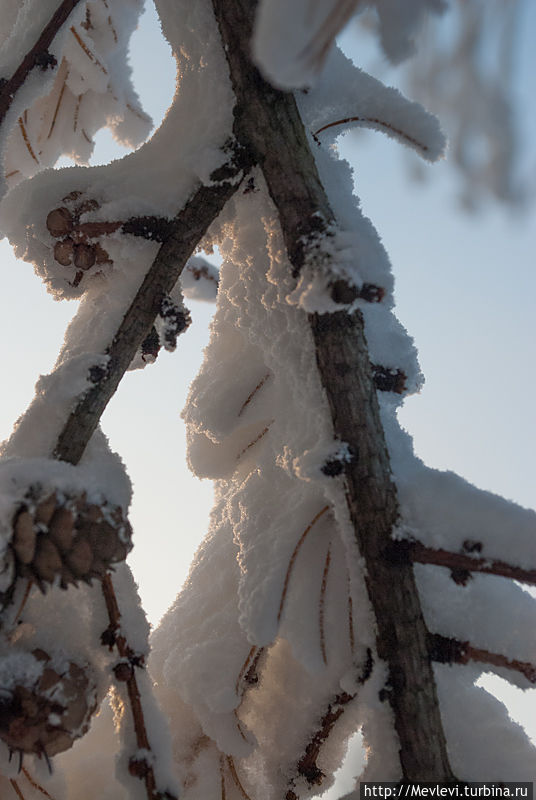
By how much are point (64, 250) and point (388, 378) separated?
1.39 feet

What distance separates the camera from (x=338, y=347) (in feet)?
2.11

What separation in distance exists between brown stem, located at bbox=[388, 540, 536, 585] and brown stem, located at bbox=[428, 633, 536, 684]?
0.09 metres

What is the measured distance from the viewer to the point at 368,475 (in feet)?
2.10

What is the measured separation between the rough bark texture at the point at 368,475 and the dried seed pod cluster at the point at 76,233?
0.22 m

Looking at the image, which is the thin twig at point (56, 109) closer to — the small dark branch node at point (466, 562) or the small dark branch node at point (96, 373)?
the small dark branch node at point (96, 373)

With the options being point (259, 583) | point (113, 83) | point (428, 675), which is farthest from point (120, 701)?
point (113, 83)

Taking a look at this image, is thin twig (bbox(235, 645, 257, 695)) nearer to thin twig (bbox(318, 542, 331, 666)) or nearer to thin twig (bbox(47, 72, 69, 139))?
thin twig (bbox(318, 542, 331, 666))

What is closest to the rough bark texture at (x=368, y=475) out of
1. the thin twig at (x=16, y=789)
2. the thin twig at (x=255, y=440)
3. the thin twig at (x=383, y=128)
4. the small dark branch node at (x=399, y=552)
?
the small dark branch node at (x=399, y=552)

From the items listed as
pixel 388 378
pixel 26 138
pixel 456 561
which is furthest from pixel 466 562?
pixel 26 138

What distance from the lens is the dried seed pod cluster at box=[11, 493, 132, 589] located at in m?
0.51

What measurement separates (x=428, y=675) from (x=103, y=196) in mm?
666

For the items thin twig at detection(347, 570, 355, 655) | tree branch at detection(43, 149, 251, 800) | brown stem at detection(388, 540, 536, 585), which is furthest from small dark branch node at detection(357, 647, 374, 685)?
tree branch at detection(43, 149, 251, 800)

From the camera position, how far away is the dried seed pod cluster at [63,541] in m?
0.51

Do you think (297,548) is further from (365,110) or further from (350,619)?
(365,110)
